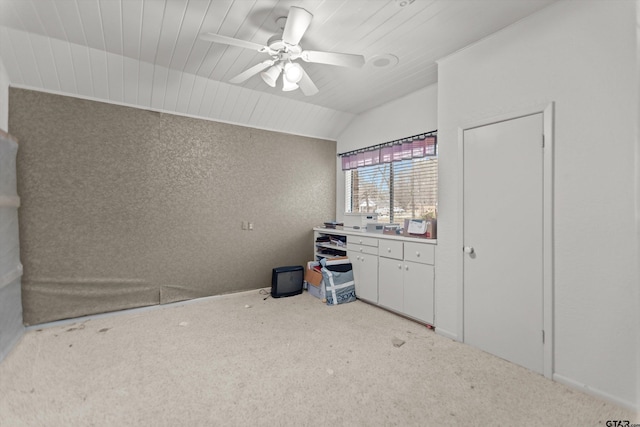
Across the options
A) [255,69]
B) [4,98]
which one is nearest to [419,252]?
[255,69]

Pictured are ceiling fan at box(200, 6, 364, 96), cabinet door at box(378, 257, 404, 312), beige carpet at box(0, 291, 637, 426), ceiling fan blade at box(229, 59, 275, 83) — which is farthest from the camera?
cabinet door at box(378, 257, 404, 312)

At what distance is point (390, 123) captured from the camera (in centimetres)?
402

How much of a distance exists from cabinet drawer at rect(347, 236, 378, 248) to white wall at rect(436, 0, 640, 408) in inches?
72.4

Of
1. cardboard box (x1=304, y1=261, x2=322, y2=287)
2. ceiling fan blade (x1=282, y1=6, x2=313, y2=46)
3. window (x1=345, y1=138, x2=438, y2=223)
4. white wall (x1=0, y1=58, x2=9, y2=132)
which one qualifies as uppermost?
ceiling fan blade (x1=282, y1=6, x2=313, y2=46)

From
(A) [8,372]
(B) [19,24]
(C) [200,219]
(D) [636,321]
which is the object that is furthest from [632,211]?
(B) [19,24]

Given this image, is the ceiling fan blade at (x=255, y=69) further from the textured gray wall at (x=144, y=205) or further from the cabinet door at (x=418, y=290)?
the cabinet door at (x=418, y=290)

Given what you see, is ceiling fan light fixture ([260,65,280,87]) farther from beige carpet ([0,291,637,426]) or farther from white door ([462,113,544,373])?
beige carpet ([0,291,637,426])

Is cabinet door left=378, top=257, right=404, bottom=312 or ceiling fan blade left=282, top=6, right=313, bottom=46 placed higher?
ceiling fan blade left=282, top=6, right=313, bottom=46

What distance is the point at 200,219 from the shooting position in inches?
150

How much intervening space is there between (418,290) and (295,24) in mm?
2664

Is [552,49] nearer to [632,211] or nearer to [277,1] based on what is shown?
[632,211]

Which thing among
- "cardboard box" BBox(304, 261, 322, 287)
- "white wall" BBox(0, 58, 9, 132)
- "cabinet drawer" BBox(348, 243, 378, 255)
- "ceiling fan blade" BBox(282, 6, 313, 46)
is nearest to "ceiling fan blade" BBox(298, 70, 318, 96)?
"ceiling fan blade" BBox(282, 6, 313, 46)

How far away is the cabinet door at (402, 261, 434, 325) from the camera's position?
9.72 feet

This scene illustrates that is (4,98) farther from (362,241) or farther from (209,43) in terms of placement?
(362,241)
